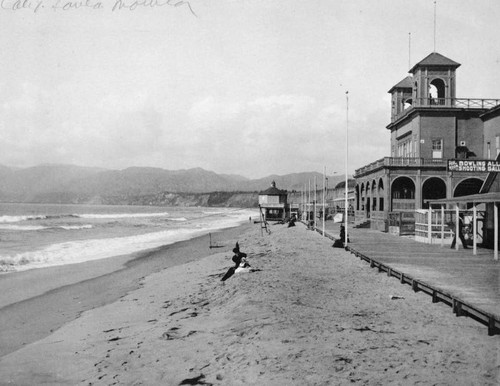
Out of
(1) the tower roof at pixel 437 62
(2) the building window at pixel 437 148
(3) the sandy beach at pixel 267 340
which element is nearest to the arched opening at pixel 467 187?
(2) the building window at pixel 437 148

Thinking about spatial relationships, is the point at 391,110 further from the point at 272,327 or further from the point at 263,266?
the point at 272,327

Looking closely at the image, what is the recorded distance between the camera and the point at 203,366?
7.12 meters

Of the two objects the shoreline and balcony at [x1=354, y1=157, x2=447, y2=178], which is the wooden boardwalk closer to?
the shoreline

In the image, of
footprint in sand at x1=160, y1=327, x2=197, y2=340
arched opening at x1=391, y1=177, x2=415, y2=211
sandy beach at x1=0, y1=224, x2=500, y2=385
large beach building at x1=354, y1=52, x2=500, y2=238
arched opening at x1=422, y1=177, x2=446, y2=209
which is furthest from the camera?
arched opening at x1=391, y1=177, x2=415, y2=211

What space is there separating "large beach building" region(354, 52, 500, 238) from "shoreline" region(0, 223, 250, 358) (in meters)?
18.3

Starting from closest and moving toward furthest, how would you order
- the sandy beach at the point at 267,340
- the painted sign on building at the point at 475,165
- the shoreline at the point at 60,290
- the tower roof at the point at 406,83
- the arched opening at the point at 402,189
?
the sandy beach at the point at 267,340
the shoreline at the point at 60,290
the painted sign on building at the point at 475,165
the arched opening at the point at 402,189
the tower roof at the point at 406,83

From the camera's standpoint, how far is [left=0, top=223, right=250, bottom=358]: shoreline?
11.3 meters

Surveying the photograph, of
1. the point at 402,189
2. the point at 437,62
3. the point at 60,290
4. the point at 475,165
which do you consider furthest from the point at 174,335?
the point at 437,62

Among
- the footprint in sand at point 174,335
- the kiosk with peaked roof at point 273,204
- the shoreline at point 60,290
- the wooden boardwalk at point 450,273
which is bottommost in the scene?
the shoreline at point 60,290

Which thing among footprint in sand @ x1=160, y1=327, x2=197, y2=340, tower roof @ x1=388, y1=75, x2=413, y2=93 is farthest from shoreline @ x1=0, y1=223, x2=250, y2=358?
tower roof @ x1=388, y1=75, x2=413, y2=93

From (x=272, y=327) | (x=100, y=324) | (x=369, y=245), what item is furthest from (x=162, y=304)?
(x=369, y=245)

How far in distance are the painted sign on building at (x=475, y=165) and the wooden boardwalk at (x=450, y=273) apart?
3.63 metres

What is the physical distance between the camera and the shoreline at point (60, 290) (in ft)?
37.0

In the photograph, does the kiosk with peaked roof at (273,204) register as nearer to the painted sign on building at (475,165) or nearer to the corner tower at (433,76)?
the corner tower at (433,76)
